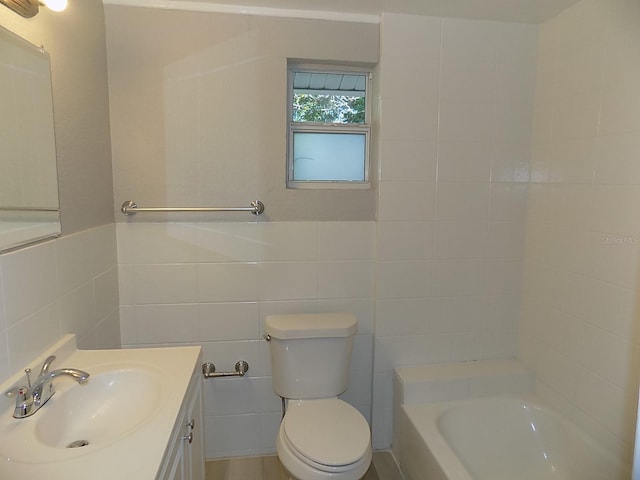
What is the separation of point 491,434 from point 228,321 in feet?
4.77

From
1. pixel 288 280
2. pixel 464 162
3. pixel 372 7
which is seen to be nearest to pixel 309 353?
pixel 288 280

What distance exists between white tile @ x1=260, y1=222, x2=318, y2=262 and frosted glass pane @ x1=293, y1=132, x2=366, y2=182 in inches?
11.5

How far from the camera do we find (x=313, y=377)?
2.05 meters

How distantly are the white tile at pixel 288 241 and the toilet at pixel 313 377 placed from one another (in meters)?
0.31

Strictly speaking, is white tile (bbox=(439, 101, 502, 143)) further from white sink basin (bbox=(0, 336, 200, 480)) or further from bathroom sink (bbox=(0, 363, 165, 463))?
bathroom sink (bbox=(0, 363, 165, 463))

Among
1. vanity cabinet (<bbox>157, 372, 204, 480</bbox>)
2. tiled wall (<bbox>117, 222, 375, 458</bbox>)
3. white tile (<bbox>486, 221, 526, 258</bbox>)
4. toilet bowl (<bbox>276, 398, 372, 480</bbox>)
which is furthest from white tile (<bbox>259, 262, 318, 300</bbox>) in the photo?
white tile (<bbox>486, 221, 526, 258</bbox>)

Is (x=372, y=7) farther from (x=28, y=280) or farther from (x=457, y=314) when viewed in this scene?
(x=28, y=280)

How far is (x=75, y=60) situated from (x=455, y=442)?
2.38 meters

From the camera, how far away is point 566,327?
2.01 meters

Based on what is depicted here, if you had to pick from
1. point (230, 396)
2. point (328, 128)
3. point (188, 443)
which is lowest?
point (230, 396)

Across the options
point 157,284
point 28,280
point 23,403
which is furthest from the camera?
point 157,284

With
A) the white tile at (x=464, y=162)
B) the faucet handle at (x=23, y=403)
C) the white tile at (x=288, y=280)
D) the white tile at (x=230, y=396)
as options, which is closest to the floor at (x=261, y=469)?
the white tile at (x=230, y=396)

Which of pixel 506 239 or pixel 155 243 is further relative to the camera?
pixel 506 239

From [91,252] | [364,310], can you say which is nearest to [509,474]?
[364,310]
